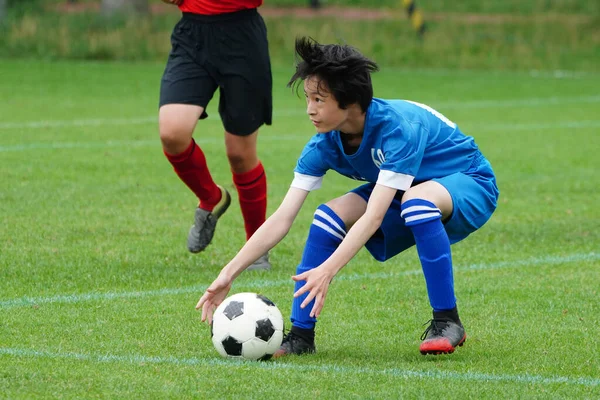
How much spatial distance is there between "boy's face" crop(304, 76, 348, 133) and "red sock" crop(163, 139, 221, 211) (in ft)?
7.16

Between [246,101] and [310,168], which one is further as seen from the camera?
[246,101]

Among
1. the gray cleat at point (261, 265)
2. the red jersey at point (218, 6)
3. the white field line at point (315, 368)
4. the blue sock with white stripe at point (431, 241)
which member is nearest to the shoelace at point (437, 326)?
the blue sock with white stripe at point (431, 241)

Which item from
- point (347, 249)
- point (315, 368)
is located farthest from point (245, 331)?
point (347, 249)

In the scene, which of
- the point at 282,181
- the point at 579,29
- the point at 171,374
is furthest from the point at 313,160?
the point at 579,29

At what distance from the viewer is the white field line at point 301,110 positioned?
13.0m

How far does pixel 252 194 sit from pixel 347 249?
2.41m

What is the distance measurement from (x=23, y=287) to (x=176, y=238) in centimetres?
168

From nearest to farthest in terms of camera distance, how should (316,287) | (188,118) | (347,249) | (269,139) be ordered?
1. (316,287)
2. (347,249)
3. (188,118)
4. (269,139)

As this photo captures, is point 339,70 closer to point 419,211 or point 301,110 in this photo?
point 419,211

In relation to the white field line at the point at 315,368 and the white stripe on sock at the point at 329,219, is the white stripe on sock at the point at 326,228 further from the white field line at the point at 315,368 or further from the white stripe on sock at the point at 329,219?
the white field line at the point at 315,368

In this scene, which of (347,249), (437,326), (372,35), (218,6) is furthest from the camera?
(372,35)

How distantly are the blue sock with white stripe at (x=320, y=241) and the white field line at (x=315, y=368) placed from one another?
0.87 ft

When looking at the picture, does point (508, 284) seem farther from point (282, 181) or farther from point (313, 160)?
point (282, 181)

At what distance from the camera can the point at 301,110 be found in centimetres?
1617
